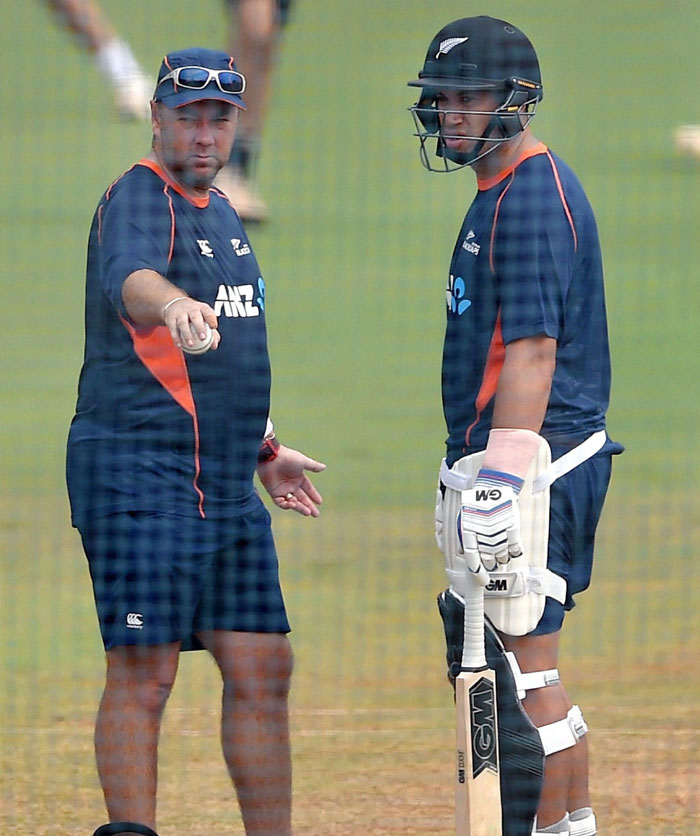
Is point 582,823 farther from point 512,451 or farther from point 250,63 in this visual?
point 250,63

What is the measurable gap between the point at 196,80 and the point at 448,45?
1.91ft

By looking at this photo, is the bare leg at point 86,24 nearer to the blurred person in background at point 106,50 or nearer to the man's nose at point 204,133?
the blurred person in background at point 106,50

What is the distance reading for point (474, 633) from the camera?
12.9ft

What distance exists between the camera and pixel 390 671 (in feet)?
19.0

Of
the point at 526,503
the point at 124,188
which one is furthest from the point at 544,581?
the point at 124,188

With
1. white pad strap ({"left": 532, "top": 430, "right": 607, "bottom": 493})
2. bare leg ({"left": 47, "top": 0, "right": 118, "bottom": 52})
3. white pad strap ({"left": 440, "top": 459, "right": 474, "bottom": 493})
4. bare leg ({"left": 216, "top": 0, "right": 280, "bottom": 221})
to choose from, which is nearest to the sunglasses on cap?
white pad strap ({"left": 440, "top": 459, "right": 474, "bottom": 493})

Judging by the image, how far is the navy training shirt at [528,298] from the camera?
12.9 feet

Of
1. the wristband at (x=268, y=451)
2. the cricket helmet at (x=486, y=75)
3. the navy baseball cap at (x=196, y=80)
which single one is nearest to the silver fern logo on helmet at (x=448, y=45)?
the cricket helmet at (x=486, y=75)

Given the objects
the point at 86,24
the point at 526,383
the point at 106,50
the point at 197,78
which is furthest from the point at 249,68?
the point at 526,383

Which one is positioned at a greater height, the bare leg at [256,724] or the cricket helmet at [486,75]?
the cricket helmet at [486,75]

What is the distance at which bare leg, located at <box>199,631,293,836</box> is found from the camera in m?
4.22

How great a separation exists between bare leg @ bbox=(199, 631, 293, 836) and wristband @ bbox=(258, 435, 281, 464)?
54 centimetres

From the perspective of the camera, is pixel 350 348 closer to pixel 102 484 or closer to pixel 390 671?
pixel 390 671

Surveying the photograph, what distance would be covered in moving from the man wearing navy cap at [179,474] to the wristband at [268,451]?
0.25 meters
